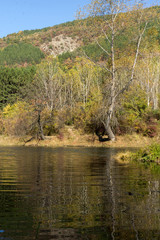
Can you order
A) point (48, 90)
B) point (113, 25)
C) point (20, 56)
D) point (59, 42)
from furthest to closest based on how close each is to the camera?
point (59, 42), point (20, 56), point (48, 90), point (113, 25)

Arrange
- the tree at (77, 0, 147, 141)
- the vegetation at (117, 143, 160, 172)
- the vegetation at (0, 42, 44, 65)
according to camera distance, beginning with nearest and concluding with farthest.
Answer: the vegetation at (117, 143, 160, 172)
the tree at (77, 0, 147, 141)
the vegetation at (0, 42, 44, 65)

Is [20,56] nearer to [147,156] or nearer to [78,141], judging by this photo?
[78,141]

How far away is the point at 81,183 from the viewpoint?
10242 millimetres

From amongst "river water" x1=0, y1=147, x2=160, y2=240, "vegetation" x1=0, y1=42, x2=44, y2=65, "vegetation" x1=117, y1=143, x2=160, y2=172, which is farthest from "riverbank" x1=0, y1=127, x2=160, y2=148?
"vegetation" x1=0, y1=42, x2=44, y2=65

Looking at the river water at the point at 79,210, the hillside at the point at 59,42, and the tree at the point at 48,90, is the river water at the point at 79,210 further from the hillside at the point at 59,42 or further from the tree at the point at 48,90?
the tree at the point at 48,90

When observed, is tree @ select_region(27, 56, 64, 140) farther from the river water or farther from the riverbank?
the river water

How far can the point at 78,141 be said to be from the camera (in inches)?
1704

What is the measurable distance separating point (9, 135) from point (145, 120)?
734 inches


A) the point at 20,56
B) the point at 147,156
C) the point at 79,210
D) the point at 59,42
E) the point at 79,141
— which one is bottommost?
the point at 79,141

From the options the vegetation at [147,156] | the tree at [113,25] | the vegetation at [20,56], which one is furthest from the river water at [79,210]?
the vegetation at [20,56]

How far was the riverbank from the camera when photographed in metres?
40.3

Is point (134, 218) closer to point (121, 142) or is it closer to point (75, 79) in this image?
point (121, 142)

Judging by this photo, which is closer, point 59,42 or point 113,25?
point 113,25

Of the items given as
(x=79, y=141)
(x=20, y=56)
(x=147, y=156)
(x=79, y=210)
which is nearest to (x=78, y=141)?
(x=79, y=141)
